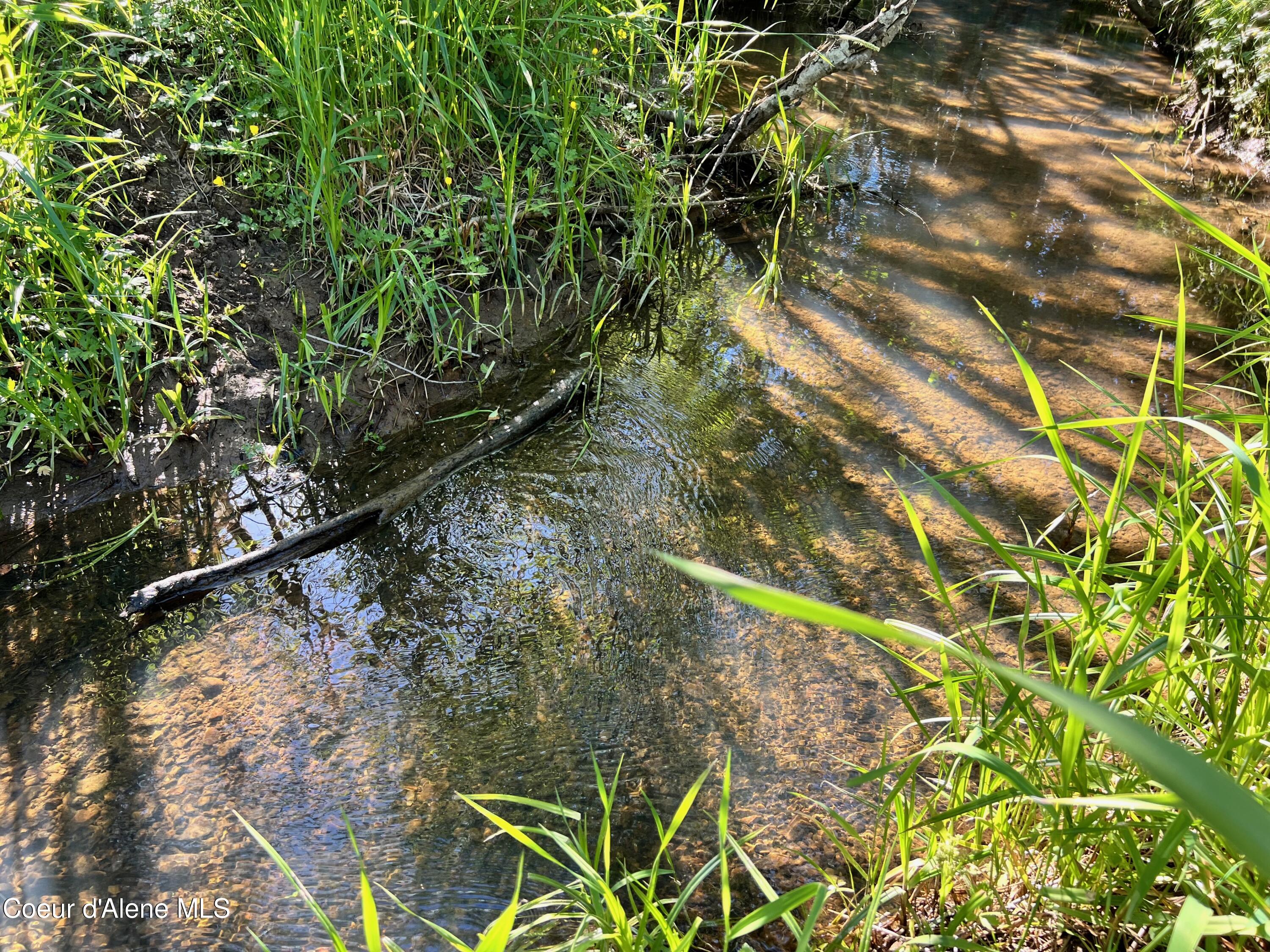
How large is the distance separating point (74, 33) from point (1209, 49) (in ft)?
21.6

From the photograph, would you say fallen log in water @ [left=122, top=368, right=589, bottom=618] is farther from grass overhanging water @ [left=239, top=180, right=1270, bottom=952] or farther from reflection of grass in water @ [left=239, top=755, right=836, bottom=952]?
grass overhanging water @ [left=239, top=180, right=1270, bottom=952]

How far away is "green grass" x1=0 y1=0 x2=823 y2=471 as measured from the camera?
2.51m

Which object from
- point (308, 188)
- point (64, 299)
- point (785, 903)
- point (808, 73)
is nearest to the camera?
point (785, 903)

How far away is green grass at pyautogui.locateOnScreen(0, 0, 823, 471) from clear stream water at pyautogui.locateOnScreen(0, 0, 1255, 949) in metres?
0.38

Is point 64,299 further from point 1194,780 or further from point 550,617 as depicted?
point 1194,780

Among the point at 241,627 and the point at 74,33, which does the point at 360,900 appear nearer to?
the point at 241,627

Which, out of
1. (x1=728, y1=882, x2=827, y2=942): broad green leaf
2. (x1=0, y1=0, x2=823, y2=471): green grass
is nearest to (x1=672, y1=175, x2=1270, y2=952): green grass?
(x1=728, y1=882, x2=827, y2=942): broad green leaf

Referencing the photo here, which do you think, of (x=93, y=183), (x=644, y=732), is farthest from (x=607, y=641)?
(x=93, y=183)

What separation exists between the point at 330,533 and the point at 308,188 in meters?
1.42

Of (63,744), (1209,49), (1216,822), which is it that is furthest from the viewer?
(1209,49)

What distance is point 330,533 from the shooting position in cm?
236

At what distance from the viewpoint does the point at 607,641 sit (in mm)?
2160

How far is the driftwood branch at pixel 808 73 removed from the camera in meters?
3.80

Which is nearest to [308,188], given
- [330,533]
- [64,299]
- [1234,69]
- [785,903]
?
[64,299]
